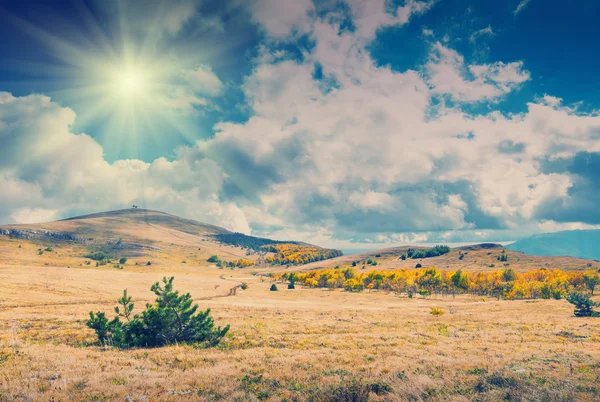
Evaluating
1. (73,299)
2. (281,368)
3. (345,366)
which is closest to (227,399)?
(281,368)

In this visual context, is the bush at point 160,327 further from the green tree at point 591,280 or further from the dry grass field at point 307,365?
the green tree at point 591,280

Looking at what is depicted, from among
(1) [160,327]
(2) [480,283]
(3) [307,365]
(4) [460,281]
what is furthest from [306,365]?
(2) [480,283]

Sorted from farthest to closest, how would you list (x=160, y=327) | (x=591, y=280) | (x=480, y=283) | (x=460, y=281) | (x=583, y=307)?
(x=480, y=283) → (x=460, y=281) → (x=591, y=280) → (x=583, y=307) → (x=160, y=327)

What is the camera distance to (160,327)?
2616cm

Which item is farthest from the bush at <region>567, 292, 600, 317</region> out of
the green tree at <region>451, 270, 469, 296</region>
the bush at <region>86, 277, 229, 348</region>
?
the green tree at <region>451, 270, 469, 296</region>

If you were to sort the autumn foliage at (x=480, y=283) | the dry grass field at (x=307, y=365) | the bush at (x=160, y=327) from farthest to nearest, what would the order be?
the autumn foliage at (x=480, y=283) < the bush at (x=160, y=327) < the dry grass field at (x=307, y=365)

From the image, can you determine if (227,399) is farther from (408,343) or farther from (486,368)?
(408,343)

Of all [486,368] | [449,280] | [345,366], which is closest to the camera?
[486,368]

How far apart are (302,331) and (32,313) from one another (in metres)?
34.2

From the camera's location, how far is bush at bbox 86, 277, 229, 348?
25.8 m

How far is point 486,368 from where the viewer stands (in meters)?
17.7

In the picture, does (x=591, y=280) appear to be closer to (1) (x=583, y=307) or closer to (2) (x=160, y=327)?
(1) (x=583, y=307)

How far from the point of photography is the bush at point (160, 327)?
25.8 metres

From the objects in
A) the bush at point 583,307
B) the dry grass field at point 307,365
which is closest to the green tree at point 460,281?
the bush at point 583,307
